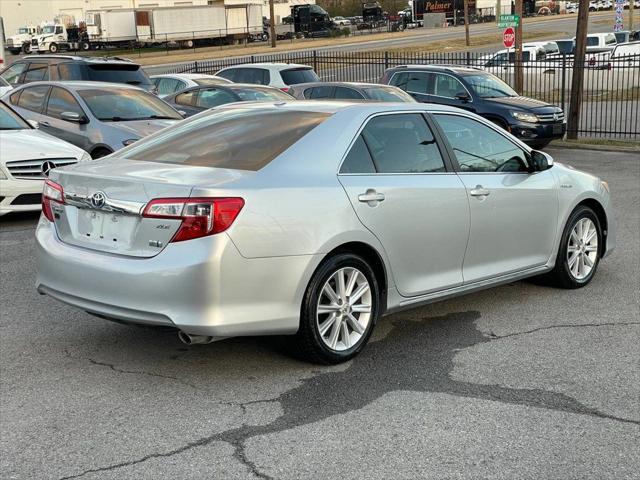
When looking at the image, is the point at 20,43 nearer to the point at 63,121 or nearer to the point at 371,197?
the point at 63,121

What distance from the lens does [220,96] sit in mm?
16625

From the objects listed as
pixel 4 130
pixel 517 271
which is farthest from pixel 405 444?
pixel 4 130

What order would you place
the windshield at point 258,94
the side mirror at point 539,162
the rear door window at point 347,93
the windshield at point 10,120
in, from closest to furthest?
the side mirror at point 539,162 < the windshield at point 10,120 < the rear door window at point 347,93 < the windshield at point 258,94

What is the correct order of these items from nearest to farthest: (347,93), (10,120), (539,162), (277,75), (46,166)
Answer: (539,162) < (46,166) < (10,120) < (347,93) < (277,75)

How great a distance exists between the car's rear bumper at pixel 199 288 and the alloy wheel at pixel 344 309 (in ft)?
0.87

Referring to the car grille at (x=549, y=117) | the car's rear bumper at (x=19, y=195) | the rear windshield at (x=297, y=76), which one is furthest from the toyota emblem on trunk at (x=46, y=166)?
the rear windshield at (x=297, y=76)

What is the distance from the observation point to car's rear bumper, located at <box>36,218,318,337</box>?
4.70m

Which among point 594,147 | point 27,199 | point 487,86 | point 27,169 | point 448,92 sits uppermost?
point 487,86

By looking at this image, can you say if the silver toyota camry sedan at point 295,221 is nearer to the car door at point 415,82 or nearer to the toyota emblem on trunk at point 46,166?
the toyota emblem on trunk at point 46,166

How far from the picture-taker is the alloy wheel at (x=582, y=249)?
7.26 m

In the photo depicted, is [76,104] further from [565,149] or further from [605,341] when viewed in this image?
[565,149]

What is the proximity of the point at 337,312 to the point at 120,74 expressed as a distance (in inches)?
549

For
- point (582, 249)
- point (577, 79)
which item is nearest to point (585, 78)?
point (577, 79)

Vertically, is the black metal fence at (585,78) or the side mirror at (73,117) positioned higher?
the side mirror at (73,117)
